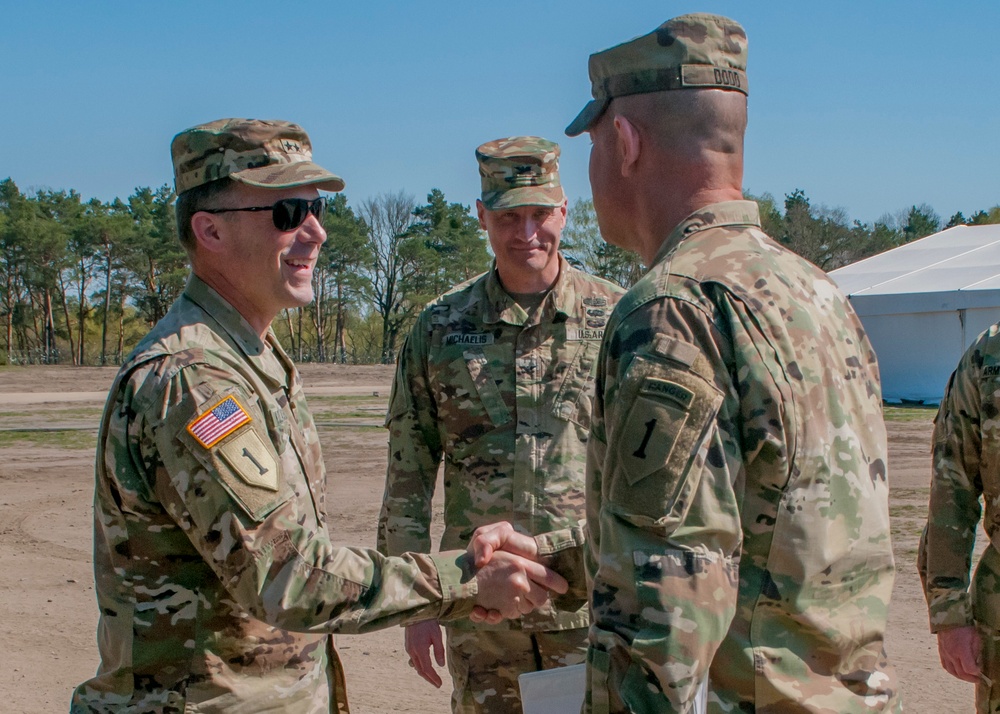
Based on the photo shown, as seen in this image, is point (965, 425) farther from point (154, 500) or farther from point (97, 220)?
point (97, 220)

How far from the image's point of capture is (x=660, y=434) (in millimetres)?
1889

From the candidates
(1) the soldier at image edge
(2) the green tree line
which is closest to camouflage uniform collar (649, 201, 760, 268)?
(1) the soldier at image edge

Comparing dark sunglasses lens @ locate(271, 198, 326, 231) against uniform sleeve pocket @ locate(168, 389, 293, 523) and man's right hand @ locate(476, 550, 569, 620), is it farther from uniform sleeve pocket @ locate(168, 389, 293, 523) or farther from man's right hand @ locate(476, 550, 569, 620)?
man's right hand @ locate(476, 550, 569, 620)

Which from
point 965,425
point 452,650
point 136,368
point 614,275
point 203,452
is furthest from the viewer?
point 614,275

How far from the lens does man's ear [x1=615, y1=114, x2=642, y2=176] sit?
226 cm

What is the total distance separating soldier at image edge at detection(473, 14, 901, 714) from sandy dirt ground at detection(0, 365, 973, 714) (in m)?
4.07

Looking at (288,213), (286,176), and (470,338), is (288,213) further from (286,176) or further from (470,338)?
(470,338)

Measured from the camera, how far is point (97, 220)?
59281 mm


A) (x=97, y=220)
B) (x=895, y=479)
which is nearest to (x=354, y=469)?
(x=895, y=479)

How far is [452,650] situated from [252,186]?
202cm

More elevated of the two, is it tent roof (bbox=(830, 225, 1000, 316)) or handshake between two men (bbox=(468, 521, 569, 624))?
tent roof (bbox=(830, 225, 1000, 316))

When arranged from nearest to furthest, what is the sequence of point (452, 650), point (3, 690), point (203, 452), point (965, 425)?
point (203, 452) → point (965, 425) → point (452, 650) → point (3, 690)

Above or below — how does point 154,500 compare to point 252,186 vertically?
below

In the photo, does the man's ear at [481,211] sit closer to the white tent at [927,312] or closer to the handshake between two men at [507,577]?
the handshake between two men at [507,577]
